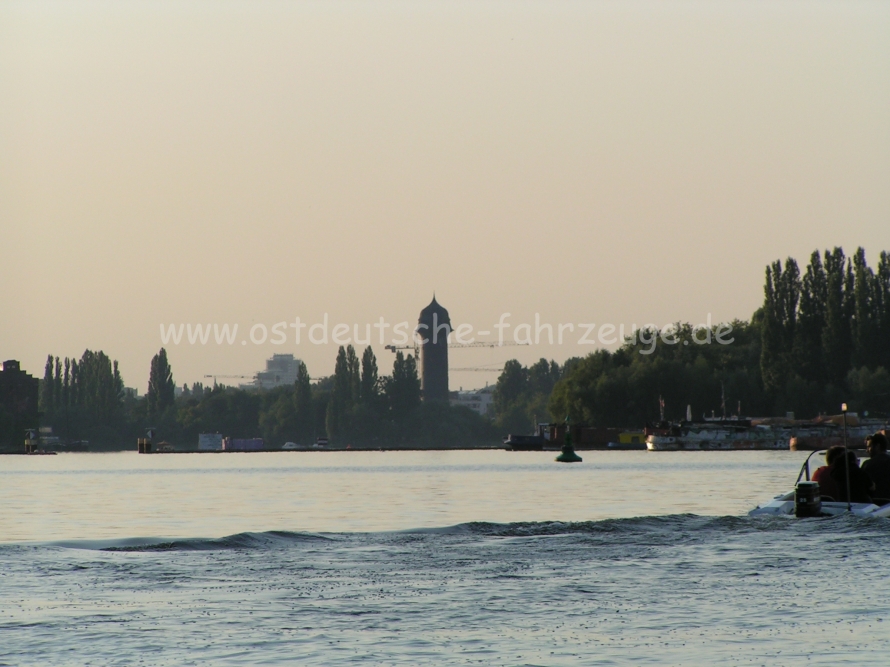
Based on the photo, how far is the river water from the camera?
14.5 meters

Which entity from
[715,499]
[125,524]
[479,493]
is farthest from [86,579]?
[479,493]

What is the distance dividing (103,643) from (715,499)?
29.2m


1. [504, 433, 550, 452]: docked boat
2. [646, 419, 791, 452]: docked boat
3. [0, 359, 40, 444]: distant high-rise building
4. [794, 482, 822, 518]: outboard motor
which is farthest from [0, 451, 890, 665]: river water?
[0, 359, 40, 444]: distant high-rise building

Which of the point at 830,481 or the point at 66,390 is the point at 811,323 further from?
the point at 66,390

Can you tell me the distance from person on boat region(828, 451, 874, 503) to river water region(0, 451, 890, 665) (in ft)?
5.52

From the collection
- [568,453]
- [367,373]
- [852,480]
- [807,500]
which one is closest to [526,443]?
[367,373]

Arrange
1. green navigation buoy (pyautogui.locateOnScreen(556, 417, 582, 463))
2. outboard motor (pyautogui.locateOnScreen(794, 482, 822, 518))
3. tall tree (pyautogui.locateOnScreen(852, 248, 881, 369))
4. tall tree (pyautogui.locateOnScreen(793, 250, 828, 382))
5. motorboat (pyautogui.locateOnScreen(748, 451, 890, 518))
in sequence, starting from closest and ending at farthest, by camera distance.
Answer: motorboat (pyautogui.locateOnScreen(748, 451, 890, 518))
outboard motor (pyautogui.locateOnScreen(794, 482, 822, 518))
green navigation buoy (pyautogui.locateOnScreen(556, 417, 582, 463))
tall tree (pyautogui.locateOnScreen(852, 248, 881, 369))
tall tree (pyautogui.locateOnScreen(793, 250, 828, 382))

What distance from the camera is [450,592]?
18641 mm

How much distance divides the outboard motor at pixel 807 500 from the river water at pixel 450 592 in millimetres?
498

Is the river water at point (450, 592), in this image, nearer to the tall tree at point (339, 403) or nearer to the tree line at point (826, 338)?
the tree line at point (826, 338)

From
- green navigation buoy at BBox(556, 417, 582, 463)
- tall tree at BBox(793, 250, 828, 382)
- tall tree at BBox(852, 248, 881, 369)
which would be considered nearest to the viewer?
green navigation buoy at BBox(556, 417, 582, 463)

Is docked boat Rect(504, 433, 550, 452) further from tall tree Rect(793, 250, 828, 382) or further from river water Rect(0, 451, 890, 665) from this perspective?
river water Rect(0, 451, 890, 665)

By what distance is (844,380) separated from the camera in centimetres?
11294

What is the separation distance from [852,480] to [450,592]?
1255cm
